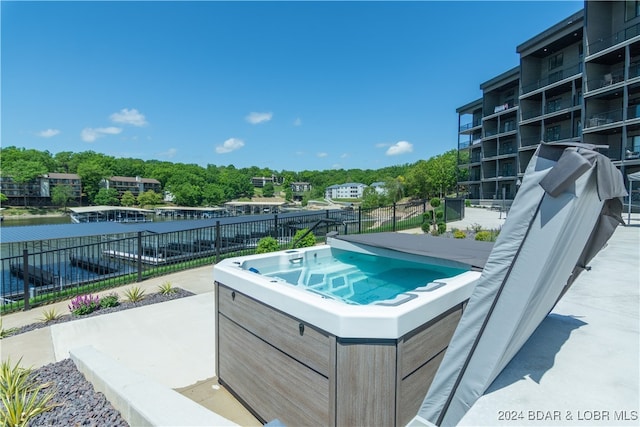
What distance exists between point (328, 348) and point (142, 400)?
1.18 m

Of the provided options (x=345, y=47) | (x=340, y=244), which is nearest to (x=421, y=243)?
(x=340, y=244)

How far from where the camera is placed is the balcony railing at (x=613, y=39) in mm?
17077

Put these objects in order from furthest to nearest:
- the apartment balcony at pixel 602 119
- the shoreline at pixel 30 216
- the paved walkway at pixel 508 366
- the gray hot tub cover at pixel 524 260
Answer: the shoreline at pixel 30 216, the apartment balcony at pixel 602 119, the paved walkway at pixel 508 366, the gray hot tub cover at pixel 524 260

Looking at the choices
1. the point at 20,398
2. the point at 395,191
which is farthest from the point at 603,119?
the point at 20,398

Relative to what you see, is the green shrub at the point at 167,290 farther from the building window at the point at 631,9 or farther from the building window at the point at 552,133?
the building window at the point at 631,9

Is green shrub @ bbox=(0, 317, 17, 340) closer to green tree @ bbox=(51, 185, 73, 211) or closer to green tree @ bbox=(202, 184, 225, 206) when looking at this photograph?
green tree @ bbox=(51, 185, 73, 211)

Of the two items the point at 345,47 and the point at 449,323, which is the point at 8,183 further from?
the point at 449,323

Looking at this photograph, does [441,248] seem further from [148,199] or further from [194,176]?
[194,176]

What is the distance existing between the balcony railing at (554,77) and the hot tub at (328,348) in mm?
25950

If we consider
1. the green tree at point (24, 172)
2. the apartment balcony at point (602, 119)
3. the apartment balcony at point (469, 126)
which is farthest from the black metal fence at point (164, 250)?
the green tree at point (24, 172)

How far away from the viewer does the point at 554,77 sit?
2238 cm

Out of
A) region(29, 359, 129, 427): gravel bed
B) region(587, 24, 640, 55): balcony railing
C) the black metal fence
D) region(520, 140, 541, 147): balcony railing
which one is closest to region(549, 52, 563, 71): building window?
region(587, 24, 640, 55): balcony railing

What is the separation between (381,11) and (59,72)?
14.1 metres

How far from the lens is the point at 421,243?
173 inches
